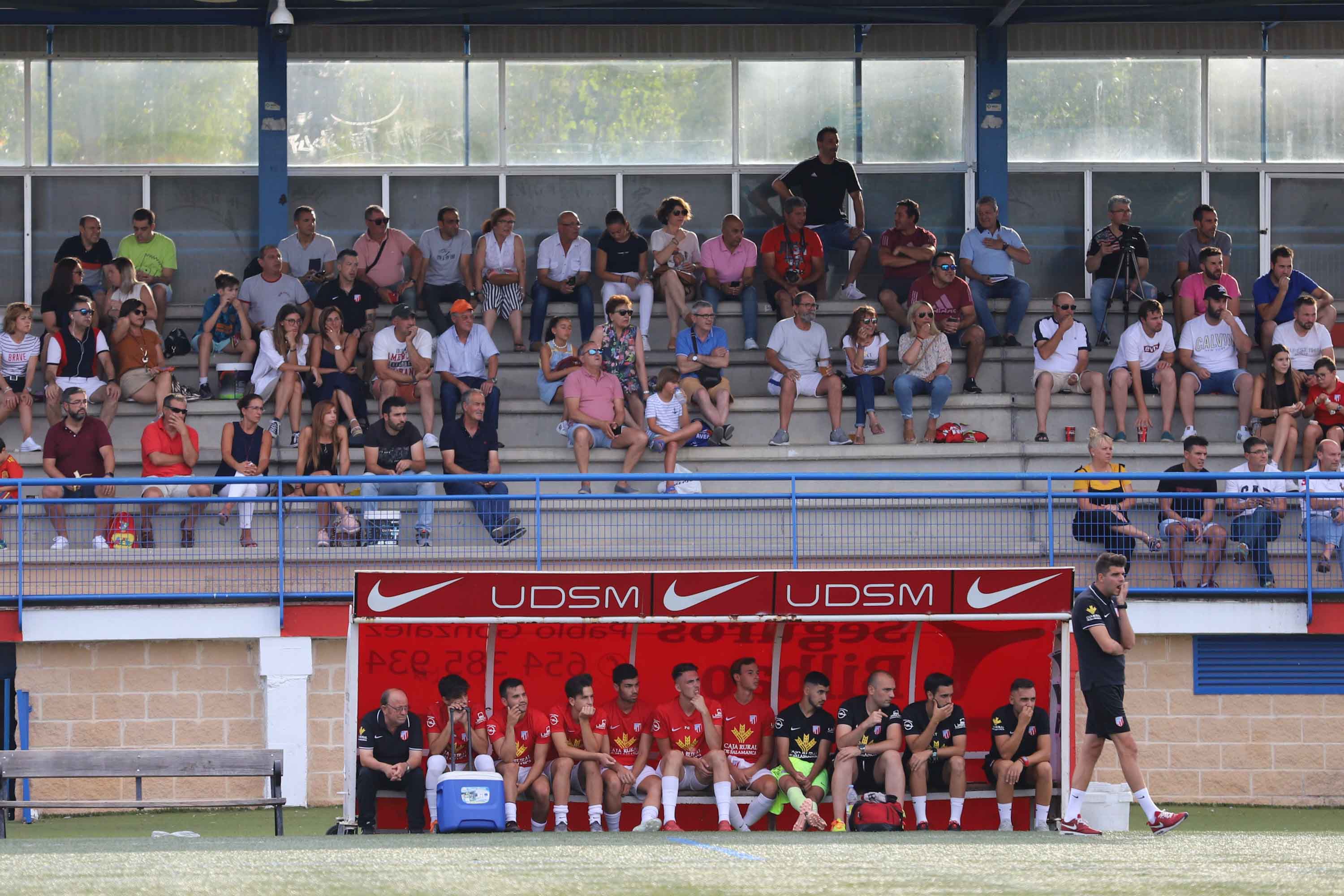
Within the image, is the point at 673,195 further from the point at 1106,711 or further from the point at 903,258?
the point at 1106,711

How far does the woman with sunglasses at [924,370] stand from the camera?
15.8 m

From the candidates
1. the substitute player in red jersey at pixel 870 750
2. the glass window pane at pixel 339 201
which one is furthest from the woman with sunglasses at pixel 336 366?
the substitute player in red jersey at pixel 870 750

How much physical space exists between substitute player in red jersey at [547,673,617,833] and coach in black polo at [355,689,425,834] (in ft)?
3.06

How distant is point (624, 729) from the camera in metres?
12.2

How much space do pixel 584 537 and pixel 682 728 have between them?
2.25 meters

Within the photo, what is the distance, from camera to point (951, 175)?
62.5 ft

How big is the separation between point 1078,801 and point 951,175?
32.0 ft

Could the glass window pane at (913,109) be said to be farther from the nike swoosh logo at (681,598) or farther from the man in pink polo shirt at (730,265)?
the nike swoosh logo at (681,598)

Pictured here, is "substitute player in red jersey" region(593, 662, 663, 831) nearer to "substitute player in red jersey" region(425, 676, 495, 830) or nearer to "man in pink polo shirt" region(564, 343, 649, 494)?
"substitute player in red jersey" region(425, 676, 495, 830)

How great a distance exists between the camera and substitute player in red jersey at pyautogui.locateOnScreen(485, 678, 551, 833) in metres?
11.9

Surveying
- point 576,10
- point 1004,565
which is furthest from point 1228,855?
point 576,10

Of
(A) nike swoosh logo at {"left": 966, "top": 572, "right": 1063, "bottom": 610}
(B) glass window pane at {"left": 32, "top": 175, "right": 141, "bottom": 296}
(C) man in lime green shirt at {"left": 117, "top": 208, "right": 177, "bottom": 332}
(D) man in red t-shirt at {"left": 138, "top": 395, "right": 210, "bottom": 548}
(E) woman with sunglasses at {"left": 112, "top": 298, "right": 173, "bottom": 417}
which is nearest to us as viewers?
(A) nike swoosh logo at {"left": 966, "top": 572, "right": 1063, "bottom": 610}

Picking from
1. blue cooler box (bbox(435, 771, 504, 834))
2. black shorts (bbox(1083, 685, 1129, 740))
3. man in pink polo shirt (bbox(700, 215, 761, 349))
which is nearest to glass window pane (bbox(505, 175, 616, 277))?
man in pink polo shirt (bbox(700, 215, 761, 349))

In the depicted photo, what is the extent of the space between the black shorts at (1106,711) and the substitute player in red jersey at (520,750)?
147 inches
